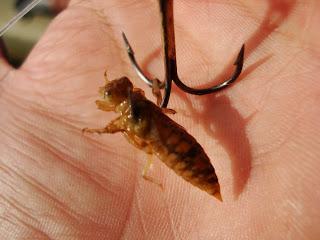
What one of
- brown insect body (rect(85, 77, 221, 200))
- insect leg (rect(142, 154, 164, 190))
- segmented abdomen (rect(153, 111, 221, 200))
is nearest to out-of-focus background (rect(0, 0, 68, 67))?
brown insect body (rect(85, 77, 221, 200))

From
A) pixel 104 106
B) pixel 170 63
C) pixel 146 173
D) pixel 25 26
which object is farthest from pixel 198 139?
pixel 25 26

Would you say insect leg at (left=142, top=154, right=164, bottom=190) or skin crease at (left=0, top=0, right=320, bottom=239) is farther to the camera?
insect leg at (left=142, top=154, right=164, bottom=190)

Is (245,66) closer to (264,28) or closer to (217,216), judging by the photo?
(264,28)

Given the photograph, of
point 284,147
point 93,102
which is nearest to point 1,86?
point 93,102

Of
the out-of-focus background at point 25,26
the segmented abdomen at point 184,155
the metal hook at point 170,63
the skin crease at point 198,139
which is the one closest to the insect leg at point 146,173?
the skin crease at point 198,139

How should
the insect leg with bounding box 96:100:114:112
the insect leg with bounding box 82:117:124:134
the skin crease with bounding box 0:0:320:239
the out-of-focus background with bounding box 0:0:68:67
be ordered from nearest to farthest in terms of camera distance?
1. the skin crease with bounding box 0:0:320:239
2. the insect leg with bounding box 82:117:124:134
3. the insect leg with bounding box 96:100:114:112
4. the out-of-focus background with bounding box 0:0:68:67

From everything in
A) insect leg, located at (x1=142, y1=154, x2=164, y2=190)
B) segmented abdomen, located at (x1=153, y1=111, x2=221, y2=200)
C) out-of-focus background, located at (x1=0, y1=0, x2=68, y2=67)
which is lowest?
out-of-focus background, located at (x1=0, y1=0, x2=68, y2=67)

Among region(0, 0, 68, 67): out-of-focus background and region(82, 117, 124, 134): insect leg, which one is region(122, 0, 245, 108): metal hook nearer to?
region(82, 117, 124, 134): insect leg
